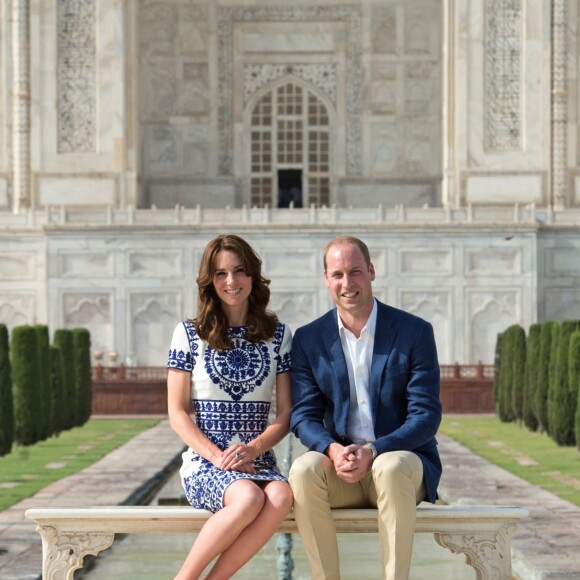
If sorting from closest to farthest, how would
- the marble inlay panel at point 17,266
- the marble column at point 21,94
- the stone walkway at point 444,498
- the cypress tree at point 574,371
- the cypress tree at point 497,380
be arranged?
the stone walkway at point 444,498
the cypress tree at point 574,371
the cypress tree at point 497,380
the marble inlay panel at point 17,266
the marble column at point 21,94

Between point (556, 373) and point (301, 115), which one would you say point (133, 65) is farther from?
point (556, 373)

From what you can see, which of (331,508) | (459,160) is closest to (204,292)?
(331,508)

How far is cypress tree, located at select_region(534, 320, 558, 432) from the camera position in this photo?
20.3 m

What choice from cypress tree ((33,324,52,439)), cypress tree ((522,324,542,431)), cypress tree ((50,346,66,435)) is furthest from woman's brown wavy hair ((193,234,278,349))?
cypress tree ((522,324,542,431))

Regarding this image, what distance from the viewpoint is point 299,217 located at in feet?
92.8

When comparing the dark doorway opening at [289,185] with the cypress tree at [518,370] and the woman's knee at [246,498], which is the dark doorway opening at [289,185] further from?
the woman's knee at [246,498]

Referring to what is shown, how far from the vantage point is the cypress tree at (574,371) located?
712 inches

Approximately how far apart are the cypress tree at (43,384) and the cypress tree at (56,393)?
37 centimetres

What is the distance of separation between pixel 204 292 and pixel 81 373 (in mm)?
17185

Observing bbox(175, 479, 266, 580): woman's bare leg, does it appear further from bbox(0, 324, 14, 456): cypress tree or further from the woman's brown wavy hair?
bbox(0, 324, 14, 456): cypress tree

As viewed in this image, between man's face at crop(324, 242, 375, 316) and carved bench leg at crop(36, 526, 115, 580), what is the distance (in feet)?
4.33

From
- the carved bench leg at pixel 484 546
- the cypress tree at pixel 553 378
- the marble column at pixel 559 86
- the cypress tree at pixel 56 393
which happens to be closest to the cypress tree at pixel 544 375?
the cypress tree at pixel 553 378

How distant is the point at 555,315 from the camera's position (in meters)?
29.2

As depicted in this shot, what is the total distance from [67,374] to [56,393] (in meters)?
1.36
